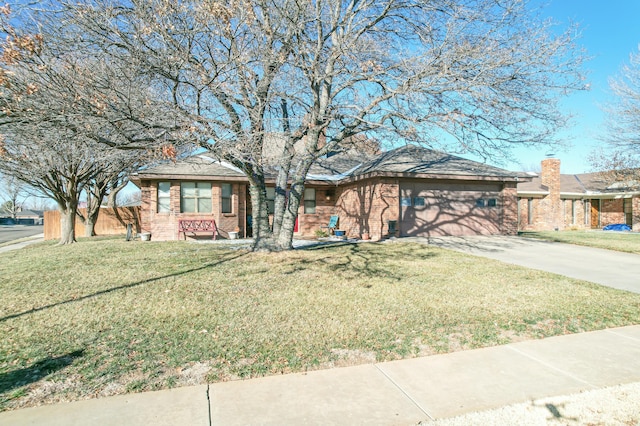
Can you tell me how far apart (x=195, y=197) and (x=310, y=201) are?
5181mm

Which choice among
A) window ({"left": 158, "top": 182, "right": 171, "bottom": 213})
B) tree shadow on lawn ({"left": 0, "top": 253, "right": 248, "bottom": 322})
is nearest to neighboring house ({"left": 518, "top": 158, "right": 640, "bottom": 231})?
window ({"left": 158, "top": 182, "right": 171, "bottom": 213})

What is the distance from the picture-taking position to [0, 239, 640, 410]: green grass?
403cm

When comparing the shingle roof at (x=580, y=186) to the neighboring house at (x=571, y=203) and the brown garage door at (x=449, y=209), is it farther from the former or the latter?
the brown garage door at (x=449, y=209)

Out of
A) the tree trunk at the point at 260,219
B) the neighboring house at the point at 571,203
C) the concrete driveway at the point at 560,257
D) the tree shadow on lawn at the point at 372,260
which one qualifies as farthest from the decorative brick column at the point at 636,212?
the tree trunk at the point at 260,219

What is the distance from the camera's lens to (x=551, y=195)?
25.1 m

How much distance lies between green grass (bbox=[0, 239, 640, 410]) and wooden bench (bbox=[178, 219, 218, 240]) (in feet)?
20.5

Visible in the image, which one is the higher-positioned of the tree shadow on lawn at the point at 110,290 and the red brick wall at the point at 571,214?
the red brick wall at the point at 571,214

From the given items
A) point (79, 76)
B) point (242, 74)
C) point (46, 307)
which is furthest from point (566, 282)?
point (79, 76)

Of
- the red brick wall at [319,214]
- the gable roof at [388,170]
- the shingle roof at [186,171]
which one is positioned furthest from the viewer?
the red brick wall at [319,214]

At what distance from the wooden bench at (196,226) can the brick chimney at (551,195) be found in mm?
20556

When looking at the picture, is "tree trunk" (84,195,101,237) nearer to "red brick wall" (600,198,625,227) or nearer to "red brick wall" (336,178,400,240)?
"red brick wall" (336,178,400,240)

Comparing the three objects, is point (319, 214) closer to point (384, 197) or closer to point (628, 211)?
point (384, 197)

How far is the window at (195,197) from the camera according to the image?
53.8ft

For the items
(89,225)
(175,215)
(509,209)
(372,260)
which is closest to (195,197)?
(175,215)
